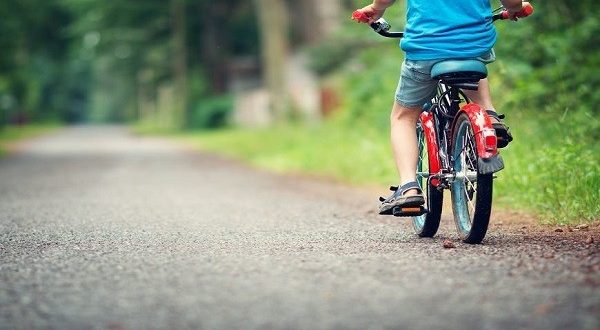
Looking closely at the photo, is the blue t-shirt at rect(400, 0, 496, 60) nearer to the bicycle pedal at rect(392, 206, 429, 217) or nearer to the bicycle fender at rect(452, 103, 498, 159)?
the bicycle fender at rect(452, 103, 498, 159)

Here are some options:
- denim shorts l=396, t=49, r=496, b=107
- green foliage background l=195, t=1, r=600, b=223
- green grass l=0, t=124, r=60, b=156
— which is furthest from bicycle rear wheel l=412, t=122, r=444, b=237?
green grass l=0, t=124, r=60, b=156

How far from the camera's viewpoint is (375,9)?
493 cm

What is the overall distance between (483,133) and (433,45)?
2.09 feet

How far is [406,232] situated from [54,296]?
275 cm

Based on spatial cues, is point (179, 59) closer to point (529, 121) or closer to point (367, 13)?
point (529, 121)

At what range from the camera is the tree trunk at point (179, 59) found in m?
37.5

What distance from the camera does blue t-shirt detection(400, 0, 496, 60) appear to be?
458 cm

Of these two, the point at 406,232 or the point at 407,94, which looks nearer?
the point at 407,94

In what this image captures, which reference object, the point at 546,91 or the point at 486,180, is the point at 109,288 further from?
the point at 546,91

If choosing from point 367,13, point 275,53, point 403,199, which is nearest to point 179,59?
point 275,53

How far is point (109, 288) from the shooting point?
3480 mm

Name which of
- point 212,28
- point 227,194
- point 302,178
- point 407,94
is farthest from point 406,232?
point 212,28

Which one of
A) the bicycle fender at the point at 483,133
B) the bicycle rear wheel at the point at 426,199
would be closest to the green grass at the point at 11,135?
the bicycle rear wheel at the point at 426,199

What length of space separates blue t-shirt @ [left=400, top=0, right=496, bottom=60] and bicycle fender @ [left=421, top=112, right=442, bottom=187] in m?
0.49
